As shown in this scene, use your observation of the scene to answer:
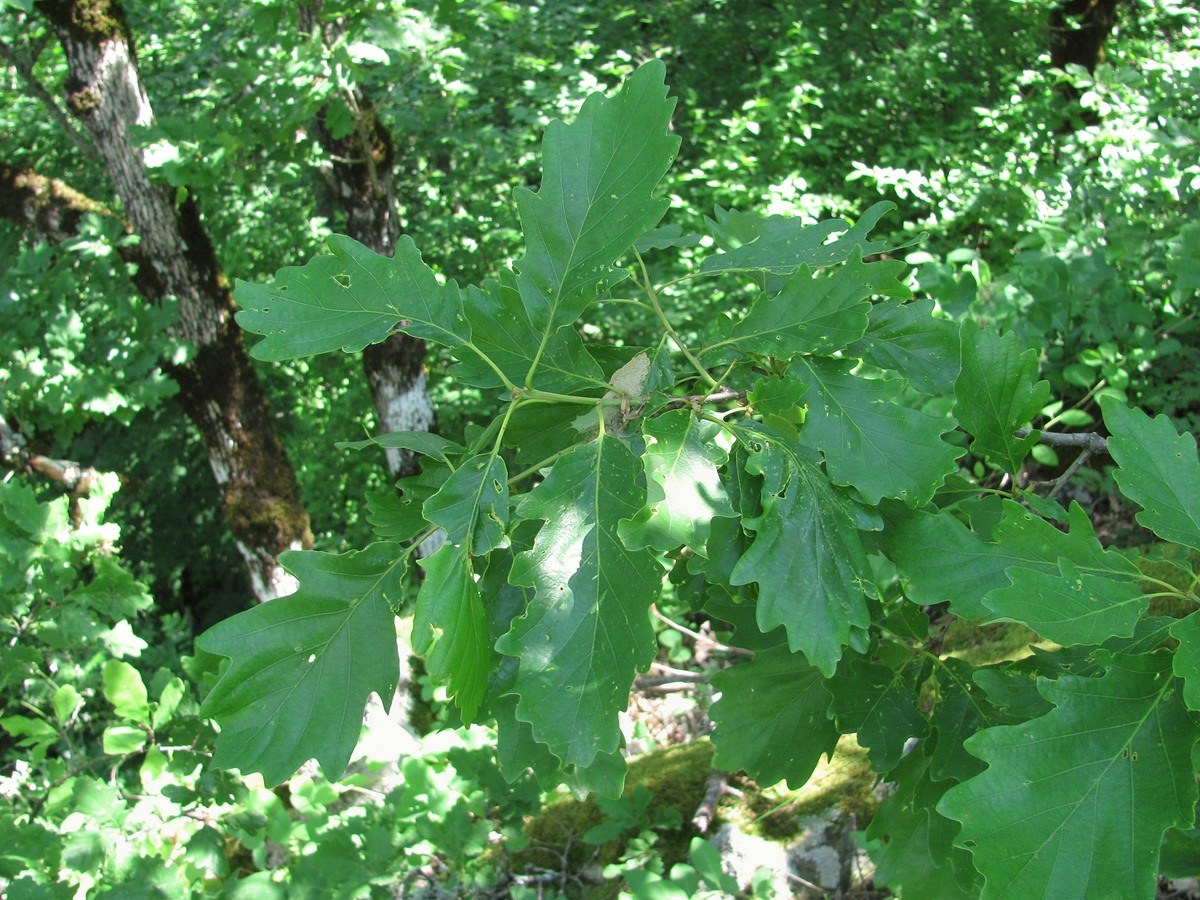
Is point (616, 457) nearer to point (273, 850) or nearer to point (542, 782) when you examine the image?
point (542, 782)

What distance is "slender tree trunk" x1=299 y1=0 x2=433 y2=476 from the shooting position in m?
4.81

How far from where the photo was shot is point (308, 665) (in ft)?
3.70

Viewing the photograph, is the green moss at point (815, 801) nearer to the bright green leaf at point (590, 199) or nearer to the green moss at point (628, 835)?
the green moss at point (628, 835)

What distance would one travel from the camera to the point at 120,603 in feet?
9.39

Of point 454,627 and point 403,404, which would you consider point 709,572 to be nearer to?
point 454,627

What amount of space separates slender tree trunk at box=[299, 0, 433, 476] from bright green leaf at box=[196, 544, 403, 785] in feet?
12.1

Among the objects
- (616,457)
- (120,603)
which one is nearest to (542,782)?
(616,457)

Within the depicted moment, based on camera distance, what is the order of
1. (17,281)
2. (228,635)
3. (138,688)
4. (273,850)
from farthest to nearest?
(17,281), (273,850), (138,688), (228,635)

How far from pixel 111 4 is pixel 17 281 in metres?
1.40

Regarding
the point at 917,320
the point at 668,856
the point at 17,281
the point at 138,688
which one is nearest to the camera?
the point at 917,320

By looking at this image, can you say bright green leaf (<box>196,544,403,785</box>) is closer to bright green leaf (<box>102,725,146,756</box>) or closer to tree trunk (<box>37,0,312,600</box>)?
bright green leaf (<box>102,725,146,756</box>)

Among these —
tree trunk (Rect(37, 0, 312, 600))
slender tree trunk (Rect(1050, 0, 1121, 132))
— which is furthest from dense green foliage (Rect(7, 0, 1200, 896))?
slender tree trunk (Rect(1050, 0, 1121, 132))

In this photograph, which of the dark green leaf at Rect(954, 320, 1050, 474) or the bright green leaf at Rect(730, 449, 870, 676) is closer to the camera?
the bright green leaf at Rect(730, 449, 870, 676)

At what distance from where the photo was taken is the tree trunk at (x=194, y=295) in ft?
13.6
